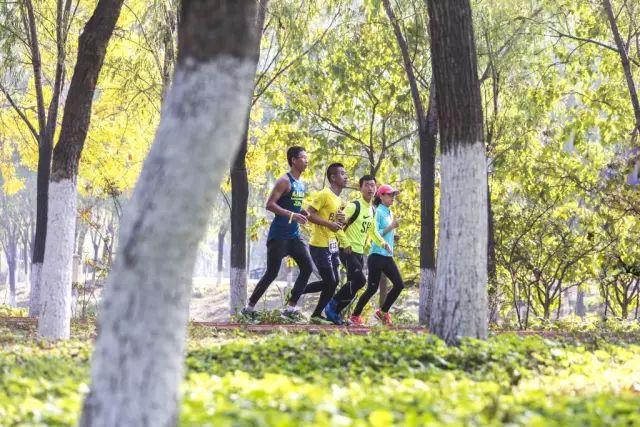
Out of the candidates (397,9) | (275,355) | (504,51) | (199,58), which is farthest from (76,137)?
(504,51)

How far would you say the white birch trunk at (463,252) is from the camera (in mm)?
8680

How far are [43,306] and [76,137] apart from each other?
1.87 m

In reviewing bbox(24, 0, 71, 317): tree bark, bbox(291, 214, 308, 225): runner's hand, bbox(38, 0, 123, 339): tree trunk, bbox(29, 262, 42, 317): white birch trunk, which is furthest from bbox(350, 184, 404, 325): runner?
bbox(29, 262, 42, 317): white birch trunk

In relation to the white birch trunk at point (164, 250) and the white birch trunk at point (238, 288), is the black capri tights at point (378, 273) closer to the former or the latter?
the white birch trunk at point (238, 288)

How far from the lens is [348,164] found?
23969mm

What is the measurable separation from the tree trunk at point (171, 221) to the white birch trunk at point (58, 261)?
566 cm

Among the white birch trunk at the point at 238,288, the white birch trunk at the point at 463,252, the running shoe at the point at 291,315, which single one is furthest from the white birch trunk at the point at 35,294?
the white birch trunk at the point at 463,252

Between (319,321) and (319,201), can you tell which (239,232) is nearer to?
(319,321)

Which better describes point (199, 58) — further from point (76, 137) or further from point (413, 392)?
point (76, 137)

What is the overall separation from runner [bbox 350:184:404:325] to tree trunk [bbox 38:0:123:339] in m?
4.52

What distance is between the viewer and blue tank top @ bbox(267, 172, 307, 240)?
12445 mm

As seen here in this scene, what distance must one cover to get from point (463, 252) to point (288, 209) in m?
4.21

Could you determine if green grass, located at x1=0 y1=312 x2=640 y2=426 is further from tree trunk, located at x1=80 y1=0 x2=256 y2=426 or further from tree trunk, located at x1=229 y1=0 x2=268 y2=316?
tree trunk, located at x1=229 y1=0 x2=268 y2=316

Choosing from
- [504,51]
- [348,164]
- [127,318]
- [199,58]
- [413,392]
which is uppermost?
[504,51]
